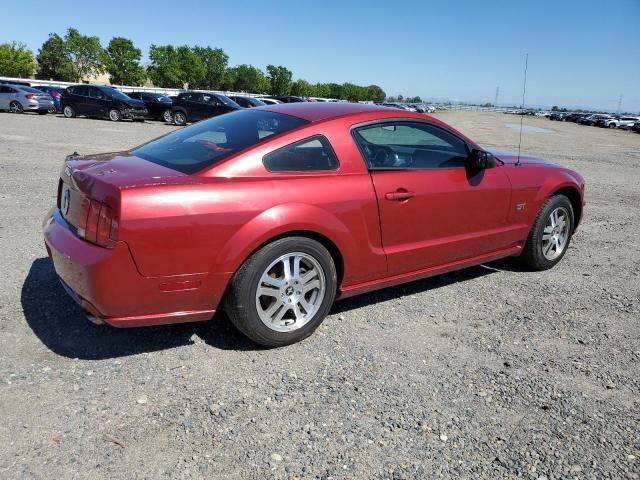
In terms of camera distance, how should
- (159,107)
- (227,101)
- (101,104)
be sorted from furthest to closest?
(159,107) → (101,104) → (227,101)

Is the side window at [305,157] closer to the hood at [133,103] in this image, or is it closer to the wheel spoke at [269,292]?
the wheel spoke at [269,292]

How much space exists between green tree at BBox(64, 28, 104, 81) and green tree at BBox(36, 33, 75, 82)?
2.44ft

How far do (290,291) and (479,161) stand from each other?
1930mm

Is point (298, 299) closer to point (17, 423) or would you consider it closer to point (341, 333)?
point (341, 333)

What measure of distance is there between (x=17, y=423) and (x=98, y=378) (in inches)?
19.8

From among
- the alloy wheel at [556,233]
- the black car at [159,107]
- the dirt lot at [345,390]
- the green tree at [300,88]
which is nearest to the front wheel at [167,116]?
the black car at [159,107]

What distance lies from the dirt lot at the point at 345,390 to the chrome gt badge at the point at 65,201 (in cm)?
76

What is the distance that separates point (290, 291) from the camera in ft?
11.5

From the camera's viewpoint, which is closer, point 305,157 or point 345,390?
point 345,390

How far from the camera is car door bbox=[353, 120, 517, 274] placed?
3908 millimetres

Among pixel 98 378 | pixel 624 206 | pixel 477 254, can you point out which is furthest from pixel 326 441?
pixel 624 206

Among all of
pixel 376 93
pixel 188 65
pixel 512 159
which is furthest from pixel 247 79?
pixel 512 159

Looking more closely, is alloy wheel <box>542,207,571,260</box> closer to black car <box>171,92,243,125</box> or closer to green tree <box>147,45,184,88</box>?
black car <box>171,92,243,125</box>

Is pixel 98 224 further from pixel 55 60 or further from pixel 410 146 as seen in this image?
pixel 55 60
